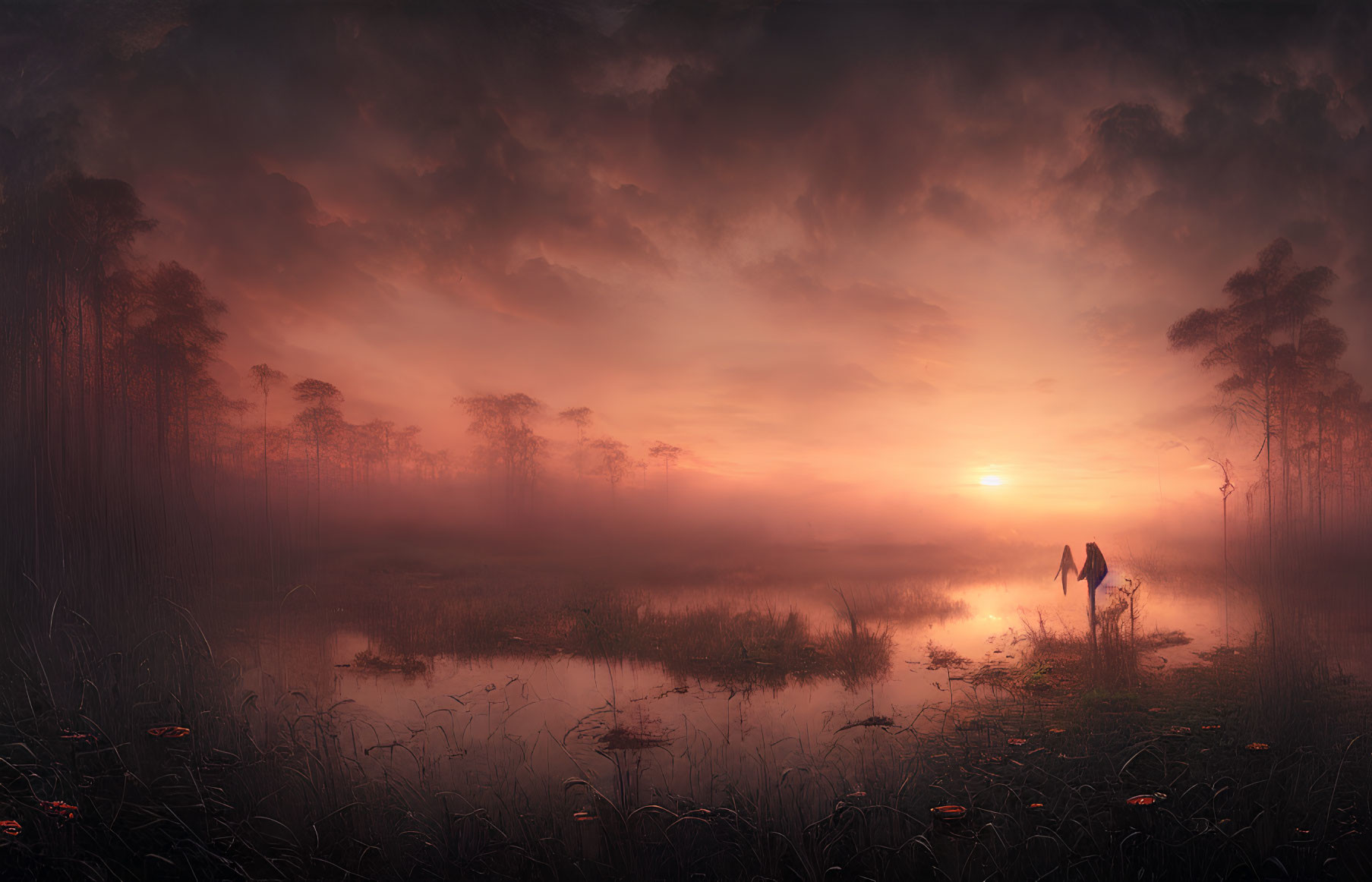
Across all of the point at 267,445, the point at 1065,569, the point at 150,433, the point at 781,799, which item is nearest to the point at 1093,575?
the point at 1065,569

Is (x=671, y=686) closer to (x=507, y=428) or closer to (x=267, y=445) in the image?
(x=507, y=428)

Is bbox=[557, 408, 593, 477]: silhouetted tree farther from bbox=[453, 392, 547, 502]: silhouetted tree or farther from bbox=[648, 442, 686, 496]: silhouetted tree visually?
bbox=[648, 442, 686, 496]: silhouetted tree

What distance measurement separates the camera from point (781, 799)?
288 centimetres

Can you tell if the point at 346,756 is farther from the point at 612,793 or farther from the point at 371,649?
the point at 612,793

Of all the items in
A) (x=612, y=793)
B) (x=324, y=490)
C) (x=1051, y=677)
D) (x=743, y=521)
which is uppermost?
(x=324, y=490)

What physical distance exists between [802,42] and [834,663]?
3.62 meters

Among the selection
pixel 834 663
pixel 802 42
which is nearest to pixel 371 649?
pixel 834 663

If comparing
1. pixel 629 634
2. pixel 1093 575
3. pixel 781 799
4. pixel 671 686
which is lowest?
pixel 781 799

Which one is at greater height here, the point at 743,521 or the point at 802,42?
the point at 802,42

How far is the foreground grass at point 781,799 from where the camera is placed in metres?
2.73

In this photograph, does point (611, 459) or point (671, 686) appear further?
point (611, 459)

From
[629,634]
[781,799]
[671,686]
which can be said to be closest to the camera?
[781,799]

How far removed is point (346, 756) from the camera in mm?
3154

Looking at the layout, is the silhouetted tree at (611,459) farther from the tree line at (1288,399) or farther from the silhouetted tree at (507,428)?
the tree line at (1288,399)
